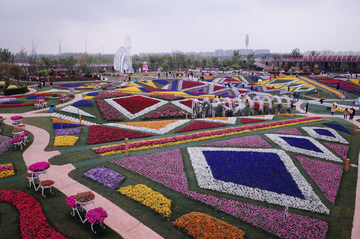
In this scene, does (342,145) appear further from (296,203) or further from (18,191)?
(18,191)

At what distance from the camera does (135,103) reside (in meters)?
31.8

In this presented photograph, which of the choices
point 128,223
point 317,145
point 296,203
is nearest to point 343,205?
point 296,203

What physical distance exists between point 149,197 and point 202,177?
401 centimetres

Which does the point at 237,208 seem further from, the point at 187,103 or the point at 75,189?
the point at 187,103

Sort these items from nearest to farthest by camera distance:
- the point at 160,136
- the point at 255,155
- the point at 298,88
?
1. the point at 255,155
2. the point at 160,136
3. the point at 298,88

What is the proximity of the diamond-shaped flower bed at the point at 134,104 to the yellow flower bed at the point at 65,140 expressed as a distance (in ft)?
30.4

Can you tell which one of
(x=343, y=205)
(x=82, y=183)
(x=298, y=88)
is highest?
(x=298, y=88)

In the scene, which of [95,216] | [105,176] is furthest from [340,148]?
[95,216]

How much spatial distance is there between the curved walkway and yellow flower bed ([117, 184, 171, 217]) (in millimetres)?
1091

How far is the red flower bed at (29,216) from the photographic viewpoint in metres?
8.90

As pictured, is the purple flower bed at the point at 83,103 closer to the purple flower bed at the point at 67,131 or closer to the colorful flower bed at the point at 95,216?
the purple flower bed at the point at 67,131

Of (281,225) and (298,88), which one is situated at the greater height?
(298,88)

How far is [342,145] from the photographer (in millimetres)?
21641

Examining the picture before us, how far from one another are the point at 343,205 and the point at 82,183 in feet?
50.9
